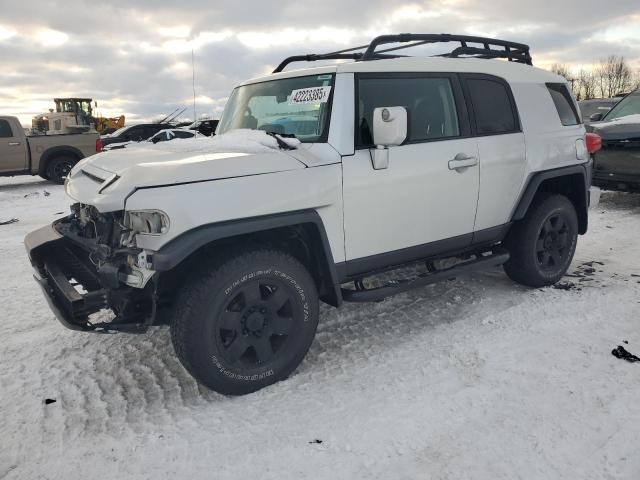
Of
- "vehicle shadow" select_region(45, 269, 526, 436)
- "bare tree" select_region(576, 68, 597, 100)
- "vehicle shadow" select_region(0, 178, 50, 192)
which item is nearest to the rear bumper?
"vehicle shadow" select_region(45, 269, 526, 436)

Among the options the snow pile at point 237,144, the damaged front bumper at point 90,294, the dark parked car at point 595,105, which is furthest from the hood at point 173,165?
the dark parked car at point 595,105

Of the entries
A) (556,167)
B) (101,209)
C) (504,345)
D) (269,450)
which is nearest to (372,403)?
(269,450)

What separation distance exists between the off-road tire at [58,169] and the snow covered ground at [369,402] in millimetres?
9559

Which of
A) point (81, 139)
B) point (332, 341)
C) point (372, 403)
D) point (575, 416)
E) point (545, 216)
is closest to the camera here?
point (575, 416)

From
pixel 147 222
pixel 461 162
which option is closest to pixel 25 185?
pixel 147 222

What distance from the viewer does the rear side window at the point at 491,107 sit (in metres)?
3.92

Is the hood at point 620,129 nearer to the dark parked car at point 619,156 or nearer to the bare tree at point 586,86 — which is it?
the dark parked car at point 619,156

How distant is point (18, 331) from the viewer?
3.95m

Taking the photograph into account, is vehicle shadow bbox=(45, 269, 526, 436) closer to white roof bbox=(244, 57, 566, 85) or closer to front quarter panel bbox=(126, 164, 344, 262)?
front quarter panel bbox=(126, 164, 344, 262)

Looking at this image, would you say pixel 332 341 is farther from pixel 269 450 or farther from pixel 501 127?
pixel 501 127

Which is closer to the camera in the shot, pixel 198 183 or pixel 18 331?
pixel 198 183

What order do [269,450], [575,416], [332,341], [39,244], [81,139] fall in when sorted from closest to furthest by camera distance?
[269,450], [575,416], [39,244], [332,341], [81,139]

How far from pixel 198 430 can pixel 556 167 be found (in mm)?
3615

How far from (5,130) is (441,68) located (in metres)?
12.1
